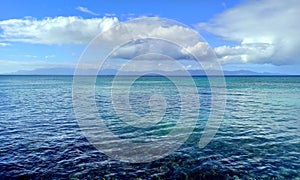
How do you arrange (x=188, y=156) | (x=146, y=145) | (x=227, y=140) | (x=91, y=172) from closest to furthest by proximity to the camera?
(x=91, y=172)
(x=188, y=156)
(x=146, y=145)
(x=227, y=140)

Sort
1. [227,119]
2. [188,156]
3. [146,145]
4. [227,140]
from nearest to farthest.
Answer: [188,156], [146,145], [227,140], [227,119]

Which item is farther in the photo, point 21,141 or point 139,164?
point 21,141

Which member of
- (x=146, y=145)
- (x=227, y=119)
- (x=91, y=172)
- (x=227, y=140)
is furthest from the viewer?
(x=227, y=119)

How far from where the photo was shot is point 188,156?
18.1 metres

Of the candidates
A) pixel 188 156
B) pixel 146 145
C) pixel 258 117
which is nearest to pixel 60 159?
pixel 146 145

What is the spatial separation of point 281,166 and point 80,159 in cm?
1224

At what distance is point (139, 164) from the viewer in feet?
54.4

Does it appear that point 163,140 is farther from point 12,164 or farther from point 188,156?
point 12,164

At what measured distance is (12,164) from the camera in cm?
1617

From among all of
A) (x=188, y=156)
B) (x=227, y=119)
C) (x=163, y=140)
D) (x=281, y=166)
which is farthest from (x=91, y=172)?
(x=227, y=119)

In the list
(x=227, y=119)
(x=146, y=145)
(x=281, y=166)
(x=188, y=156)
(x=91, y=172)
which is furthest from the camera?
(x=227, y=119)

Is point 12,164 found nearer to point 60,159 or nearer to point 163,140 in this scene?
point 60,159

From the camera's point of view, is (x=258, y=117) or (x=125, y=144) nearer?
(x=125, y=144)

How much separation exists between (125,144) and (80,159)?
14.2 feet
